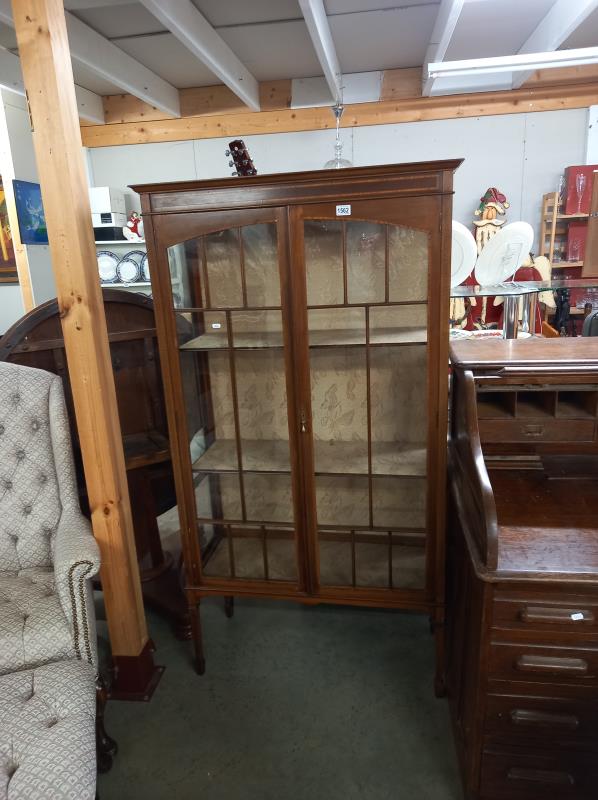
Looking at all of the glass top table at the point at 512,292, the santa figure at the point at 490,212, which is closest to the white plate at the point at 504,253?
the glass top table at the point at 512,292

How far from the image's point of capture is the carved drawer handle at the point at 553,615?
4.13ft

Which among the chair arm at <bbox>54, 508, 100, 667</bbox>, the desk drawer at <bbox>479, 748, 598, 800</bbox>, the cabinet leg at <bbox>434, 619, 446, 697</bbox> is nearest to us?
the desk drawer at <bbox>479, 748, 598, 800</bbox>

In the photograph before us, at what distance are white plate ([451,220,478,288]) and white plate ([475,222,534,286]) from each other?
0.12 meters

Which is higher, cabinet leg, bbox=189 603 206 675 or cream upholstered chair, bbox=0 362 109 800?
cream upholstered chair, bbox=0 362 109 800

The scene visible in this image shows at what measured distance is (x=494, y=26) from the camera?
11.1 ft

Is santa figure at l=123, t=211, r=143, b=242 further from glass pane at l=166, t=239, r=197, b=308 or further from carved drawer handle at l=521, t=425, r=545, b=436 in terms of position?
carved drawer handle at l=521, t=425, r=545, b=436

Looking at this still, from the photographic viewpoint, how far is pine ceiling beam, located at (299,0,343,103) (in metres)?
2.58

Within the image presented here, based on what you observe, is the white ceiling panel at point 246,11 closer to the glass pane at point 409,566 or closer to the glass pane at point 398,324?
the glass pane at point 398,324

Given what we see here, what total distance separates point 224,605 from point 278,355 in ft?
3.92

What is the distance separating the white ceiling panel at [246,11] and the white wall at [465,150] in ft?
4.52

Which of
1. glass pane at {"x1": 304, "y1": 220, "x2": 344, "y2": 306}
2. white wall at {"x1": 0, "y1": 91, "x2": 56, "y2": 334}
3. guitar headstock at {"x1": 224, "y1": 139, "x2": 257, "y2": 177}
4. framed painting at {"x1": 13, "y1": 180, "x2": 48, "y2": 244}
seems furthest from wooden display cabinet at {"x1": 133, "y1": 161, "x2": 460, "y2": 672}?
white wall at {"x1": 0, "y1": 91, "x2": 56, "y2": 334}

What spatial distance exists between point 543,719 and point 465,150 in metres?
4.09

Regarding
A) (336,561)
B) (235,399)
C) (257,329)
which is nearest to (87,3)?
(257,329)

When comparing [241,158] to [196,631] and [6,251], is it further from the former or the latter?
[6,251]
